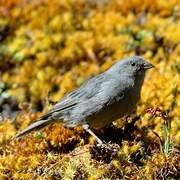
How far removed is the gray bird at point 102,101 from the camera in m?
6.11

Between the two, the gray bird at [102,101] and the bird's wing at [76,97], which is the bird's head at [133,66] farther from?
the bird's wing at [76,97]

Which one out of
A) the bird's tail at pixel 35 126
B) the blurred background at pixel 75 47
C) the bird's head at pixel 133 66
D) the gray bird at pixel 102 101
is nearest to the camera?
the gray bird at pixel 102 101

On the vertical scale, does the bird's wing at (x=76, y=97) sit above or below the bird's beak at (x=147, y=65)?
below

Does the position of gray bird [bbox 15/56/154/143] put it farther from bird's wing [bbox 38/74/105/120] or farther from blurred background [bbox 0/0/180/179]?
blurred background [bbox 0/0/180/179]

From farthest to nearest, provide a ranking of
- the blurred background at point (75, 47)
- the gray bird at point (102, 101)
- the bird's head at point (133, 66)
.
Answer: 1. the blurred background at point (75, 47)
2. the bird's head at point (133, 66)
3. the gray bird at point (102, 101)

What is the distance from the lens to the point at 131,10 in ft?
32.1

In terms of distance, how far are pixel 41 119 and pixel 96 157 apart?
3.24 ft

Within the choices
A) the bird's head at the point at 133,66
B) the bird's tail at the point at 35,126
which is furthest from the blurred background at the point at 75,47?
the bird's head at the point at 133,66

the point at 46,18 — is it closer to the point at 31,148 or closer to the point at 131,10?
the point at 131,10

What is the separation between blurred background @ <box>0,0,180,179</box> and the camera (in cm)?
723

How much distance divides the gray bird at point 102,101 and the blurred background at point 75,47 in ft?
0.71

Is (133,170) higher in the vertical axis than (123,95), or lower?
lower

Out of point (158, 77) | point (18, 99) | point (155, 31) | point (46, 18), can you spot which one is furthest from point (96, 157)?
point (46, 18)

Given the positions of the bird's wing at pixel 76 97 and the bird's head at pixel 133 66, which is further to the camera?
the bird's head at pixel 133 66
